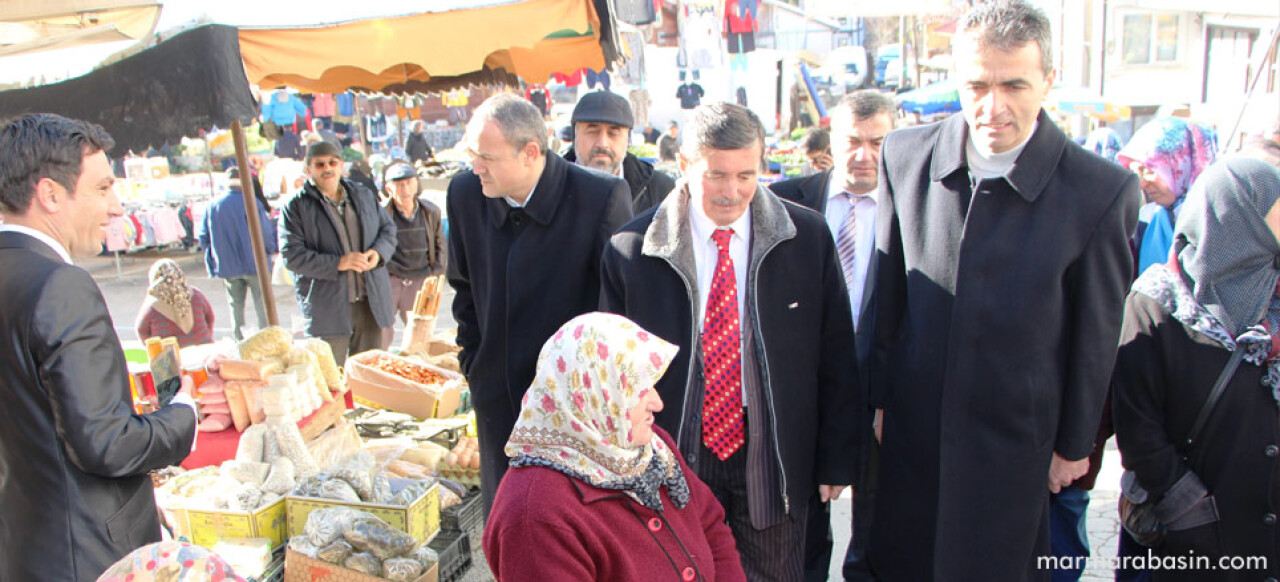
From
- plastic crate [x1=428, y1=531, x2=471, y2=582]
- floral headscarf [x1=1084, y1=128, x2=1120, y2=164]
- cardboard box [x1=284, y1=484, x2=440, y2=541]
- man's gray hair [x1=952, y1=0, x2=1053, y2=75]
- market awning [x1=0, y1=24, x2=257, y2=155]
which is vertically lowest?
plastic crate [x1=428, y1=531, x2=471, y2=582]

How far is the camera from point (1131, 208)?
2.08 metres

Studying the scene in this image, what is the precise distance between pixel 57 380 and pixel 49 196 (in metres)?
0.47

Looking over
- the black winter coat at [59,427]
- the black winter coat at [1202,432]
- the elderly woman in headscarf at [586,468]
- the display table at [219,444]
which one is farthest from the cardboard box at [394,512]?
the black winter coat at [1202,432]

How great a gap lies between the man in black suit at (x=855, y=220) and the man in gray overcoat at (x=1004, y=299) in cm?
39

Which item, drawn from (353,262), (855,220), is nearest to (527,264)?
(855,220)

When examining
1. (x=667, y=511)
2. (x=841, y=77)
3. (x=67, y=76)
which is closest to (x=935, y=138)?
(x=667, y=511)

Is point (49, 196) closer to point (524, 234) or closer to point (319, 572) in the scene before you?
point (524, 234)

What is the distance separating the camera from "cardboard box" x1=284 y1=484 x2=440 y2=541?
310 centimetres

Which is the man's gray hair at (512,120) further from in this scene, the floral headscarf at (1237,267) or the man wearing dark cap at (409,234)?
the man wearing dark cap at (409,234)

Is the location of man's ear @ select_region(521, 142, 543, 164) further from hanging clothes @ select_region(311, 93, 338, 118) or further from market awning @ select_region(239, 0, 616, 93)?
hanging clothes @ select_region(311, 93, 338, 118)

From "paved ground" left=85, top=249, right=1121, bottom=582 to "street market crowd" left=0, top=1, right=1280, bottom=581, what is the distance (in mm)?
1213

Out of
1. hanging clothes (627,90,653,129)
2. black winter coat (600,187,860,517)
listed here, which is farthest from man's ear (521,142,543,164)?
hanging clothes (627,90,653,129)

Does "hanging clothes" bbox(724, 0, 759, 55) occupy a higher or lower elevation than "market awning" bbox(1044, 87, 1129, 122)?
higher

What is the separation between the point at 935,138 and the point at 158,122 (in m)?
3.22
